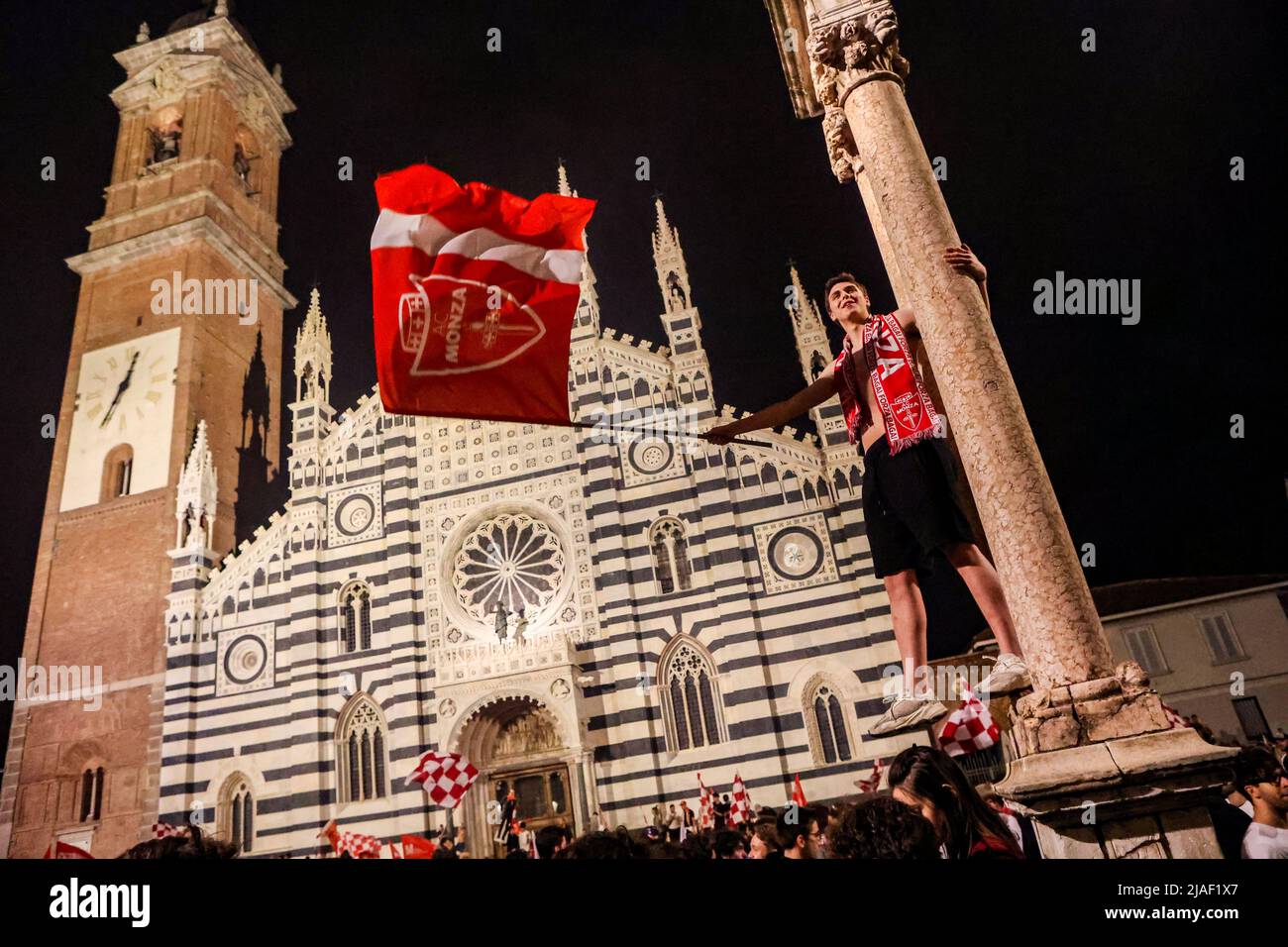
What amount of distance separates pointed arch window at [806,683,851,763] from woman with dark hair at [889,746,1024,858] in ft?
44.1

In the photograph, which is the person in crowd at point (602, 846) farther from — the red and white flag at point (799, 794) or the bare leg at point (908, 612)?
the red and white flag at point (799, 794)

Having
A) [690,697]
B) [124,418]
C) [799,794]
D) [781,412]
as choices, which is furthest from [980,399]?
[124,418]

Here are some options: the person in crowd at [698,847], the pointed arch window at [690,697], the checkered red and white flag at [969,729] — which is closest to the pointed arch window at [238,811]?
the pointed arch window at [690,697]

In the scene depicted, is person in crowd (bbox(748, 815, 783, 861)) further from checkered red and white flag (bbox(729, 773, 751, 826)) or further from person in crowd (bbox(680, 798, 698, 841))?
person in crowd (bbox(680, 798, 698, 841))

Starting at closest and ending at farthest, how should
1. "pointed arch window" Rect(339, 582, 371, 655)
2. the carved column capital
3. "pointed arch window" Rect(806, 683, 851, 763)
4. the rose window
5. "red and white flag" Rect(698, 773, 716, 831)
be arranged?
1. the carved column capital
2. "red and white flag" Rect(698, 773, 716, 831)
3. "pointed arch window" Rect(806, 683, 851, 763)
4. the rose window
5. "pointed arch window" Rect(339, 582, 371, 655)

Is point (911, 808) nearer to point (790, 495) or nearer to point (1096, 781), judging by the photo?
point (1096, 781)

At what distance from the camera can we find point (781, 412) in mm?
4688

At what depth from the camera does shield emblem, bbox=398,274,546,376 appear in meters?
5.14

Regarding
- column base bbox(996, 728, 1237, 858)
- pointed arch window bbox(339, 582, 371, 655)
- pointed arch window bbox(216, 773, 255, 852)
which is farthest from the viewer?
pointed arch window bbox(339, 582, 371, 655)

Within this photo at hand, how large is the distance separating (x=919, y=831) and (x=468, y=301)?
4136 mm

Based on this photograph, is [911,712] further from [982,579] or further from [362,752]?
[362,752]

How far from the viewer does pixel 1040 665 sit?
3.58m

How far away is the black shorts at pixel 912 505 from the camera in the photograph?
4316 millimetres

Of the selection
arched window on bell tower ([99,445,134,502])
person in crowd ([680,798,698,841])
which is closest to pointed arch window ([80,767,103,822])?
arched window on bell tower ([99,445,134,502])
